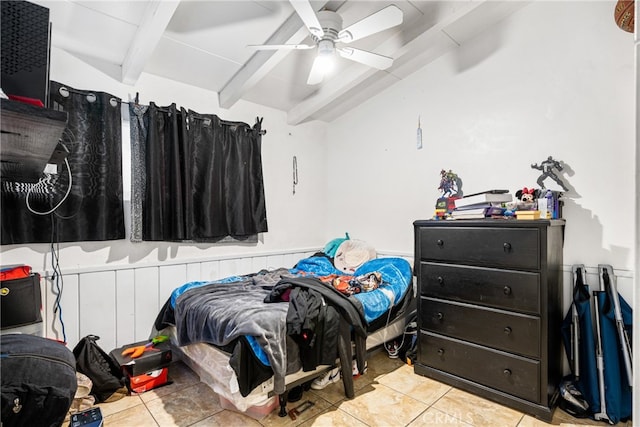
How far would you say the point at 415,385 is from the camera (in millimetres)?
2283

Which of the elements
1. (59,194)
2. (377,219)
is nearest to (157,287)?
(59,194)

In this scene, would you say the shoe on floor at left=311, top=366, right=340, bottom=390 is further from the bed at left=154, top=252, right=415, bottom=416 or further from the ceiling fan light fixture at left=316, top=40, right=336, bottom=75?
the ceiling fan light fixture at left=316, top=40, right=336, bottom=75

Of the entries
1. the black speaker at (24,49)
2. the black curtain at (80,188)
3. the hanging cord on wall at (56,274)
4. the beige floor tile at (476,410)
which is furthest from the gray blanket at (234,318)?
the black speaker at (24,49)

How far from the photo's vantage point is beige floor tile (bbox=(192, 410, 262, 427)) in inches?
72.7

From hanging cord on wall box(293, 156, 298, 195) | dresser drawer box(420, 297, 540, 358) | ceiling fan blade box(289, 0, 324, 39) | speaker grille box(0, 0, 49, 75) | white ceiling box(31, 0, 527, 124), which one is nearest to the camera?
speaker grille box(0, 0, 49, 75)

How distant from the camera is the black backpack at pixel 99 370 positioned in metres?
2.10

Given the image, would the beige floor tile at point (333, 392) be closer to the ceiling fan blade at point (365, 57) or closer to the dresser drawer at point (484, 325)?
the dresser drawer at point (484, 325)

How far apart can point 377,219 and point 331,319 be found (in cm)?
177

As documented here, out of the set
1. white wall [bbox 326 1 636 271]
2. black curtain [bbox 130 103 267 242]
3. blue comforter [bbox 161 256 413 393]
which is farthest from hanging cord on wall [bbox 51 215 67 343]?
white wall [bbox 326 1 636 271]

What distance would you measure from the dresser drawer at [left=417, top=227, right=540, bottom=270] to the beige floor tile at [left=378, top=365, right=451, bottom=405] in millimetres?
916

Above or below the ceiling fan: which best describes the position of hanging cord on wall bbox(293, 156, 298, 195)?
below

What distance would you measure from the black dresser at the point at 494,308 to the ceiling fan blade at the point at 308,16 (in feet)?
5.03

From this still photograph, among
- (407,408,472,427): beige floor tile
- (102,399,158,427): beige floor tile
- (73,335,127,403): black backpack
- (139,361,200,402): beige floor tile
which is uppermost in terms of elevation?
(73,335,127,403): black backpack

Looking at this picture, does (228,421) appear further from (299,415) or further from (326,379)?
(326,379)
